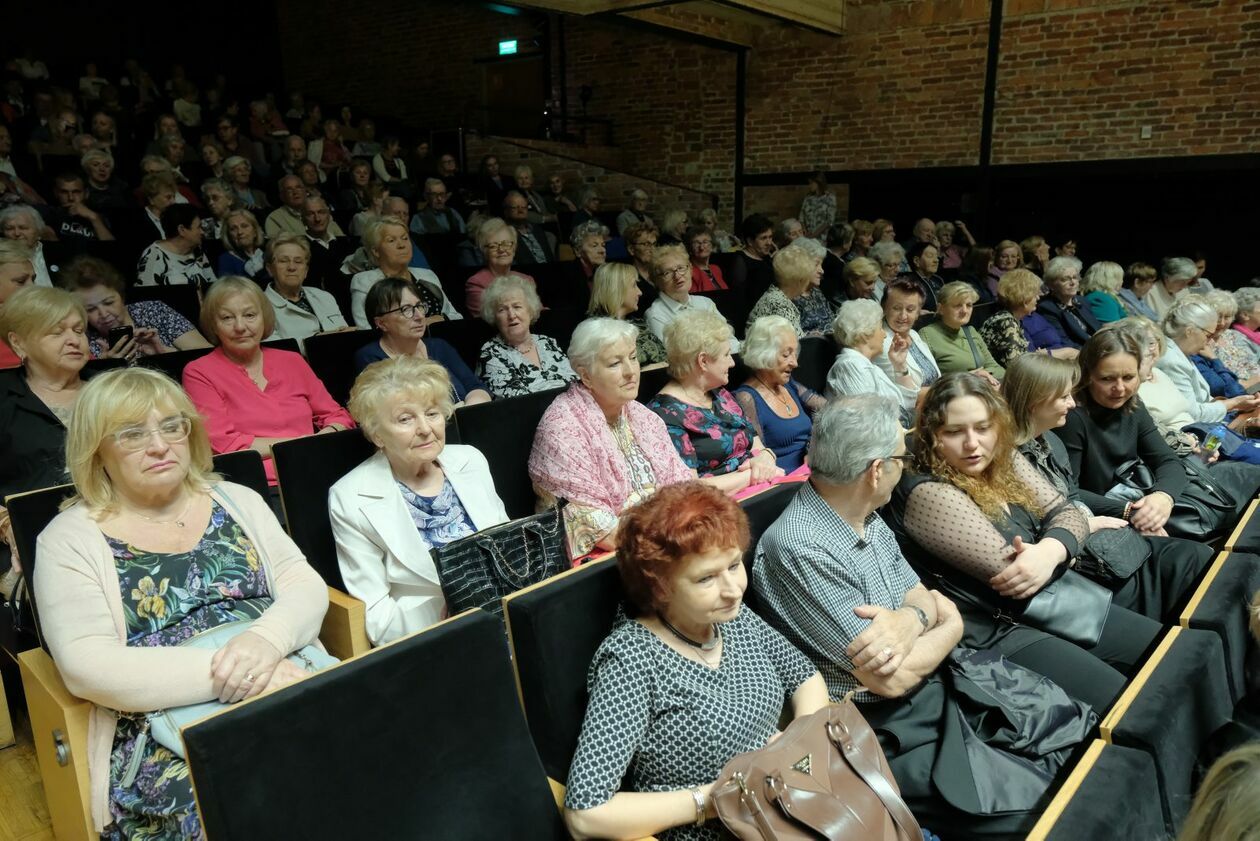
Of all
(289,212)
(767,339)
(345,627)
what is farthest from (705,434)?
(289,212)

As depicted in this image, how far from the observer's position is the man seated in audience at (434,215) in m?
6.67

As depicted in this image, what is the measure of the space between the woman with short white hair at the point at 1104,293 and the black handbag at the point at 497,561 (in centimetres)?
472

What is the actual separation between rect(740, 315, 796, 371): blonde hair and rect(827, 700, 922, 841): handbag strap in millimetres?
1862

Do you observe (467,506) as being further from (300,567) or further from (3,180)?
(3,180)

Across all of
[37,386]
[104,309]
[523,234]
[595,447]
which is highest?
[523,234]

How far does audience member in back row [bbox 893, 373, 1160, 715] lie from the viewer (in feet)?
6.46

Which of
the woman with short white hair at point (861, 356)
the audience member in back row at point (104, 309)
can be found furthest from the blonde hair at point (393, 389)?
the woman with short white hair at point (861, 356)

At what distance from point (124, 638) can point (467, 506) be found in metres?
0.76

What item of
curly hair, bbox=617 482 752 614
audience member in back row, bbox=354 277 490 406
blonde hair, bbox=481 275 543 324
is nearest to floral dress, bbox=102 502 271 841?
curly hair, bbox=617 482 752 614

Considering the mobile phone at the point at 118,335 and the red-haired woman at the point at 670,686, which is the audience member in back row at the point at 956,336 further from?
the mobile phone at the point at 118,335

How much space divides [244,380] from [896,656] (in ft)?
6.77

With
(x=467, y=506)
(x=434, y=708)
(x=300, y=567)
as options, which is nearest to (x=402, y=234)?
(x=467, y=506)

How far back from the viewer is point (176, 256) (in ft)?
13.7

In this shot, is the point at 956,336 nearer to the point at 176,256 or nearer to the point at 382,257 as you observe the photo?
the point at 382,257
